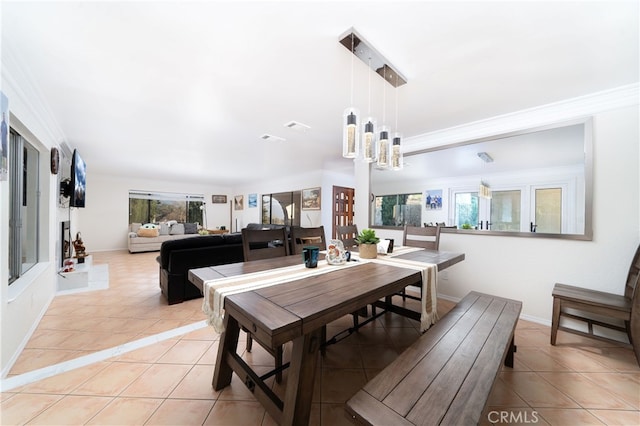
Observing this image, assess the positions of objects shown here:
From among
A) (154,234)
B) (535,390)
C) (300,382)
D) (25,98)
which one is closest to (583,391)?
(535,390)

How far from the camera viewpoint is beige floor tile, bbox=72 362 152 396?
150 centimetres

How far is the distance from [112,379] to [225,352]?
32.7 inches

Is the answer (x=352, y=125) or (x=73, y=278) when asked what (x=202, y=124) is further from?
(x=73, y=278)

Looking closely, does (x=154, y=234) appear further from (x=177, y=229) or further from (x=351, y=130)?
(x=351, y=130)

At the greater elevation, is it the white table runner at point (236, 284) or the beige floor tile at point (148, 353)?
the white table runner at point (236, 284)

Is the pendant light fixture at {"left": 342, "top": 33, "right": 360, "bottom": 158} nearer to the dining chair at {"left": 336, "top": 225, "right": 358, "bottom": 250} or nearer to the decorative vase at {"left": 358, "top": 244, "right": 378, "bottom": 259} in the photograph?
the decorative vase at {"left": 358, "top": 244, "right": 378, "bottom": 259}

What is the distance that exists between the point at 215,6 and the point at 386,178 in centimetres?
302

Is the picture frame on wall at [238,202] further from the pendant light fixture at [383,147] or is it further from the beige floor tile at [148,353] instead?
the pendant light fixture at [383,147]

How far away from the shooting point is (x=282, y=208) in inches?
278

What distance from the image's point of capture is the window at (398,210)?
348 centimetres

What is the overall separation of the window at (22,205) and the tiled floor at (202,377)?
25.8 inches

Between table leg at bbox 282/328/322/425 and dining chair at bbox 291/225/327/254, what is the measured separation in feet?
3.72

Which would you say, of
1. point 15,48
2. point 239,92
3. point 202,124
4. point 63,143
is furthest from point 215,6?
point 63,143

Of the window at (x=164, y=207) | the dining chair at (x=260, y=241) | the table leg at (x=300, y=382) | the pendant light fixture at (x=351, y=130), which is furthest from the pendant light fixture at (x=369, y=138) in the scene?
the window at (x=164, y=207)
